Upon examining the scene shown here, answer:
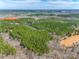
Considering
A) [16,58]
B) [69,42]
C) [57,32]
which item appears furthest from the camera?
[57,32]

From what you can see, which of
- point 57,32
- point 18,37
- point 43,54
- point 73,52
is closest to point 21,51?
point 43,54

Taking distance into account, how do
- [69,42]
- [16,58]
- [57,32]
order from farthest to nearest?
[57,32] < [69,42] < [16,58]

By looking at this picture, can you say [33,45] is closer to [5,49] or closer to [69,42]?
[5,49]

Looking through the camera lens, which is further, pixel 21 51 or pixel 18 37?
pixel 18 37

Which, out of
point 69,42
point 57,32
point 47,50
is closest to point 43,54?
point 47,50

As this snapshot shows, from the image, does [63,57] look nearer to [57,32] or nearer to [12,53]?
[12,53]

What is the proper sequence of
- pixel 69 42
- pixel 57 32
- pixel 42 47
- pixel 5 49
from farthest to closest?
1. pixel 57 32
2. pixel 69 42
3. pixel 42 47
4. pixel 5 49

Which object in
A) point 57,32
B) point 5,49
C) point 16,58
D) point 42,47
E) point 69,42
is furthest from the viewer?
point 57,32

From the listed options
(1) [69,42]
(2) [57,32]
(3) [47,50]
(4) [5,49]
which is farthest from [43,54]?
(2) [57,32]

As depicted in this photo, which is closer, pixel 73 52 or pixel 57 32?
pixel 73 52
